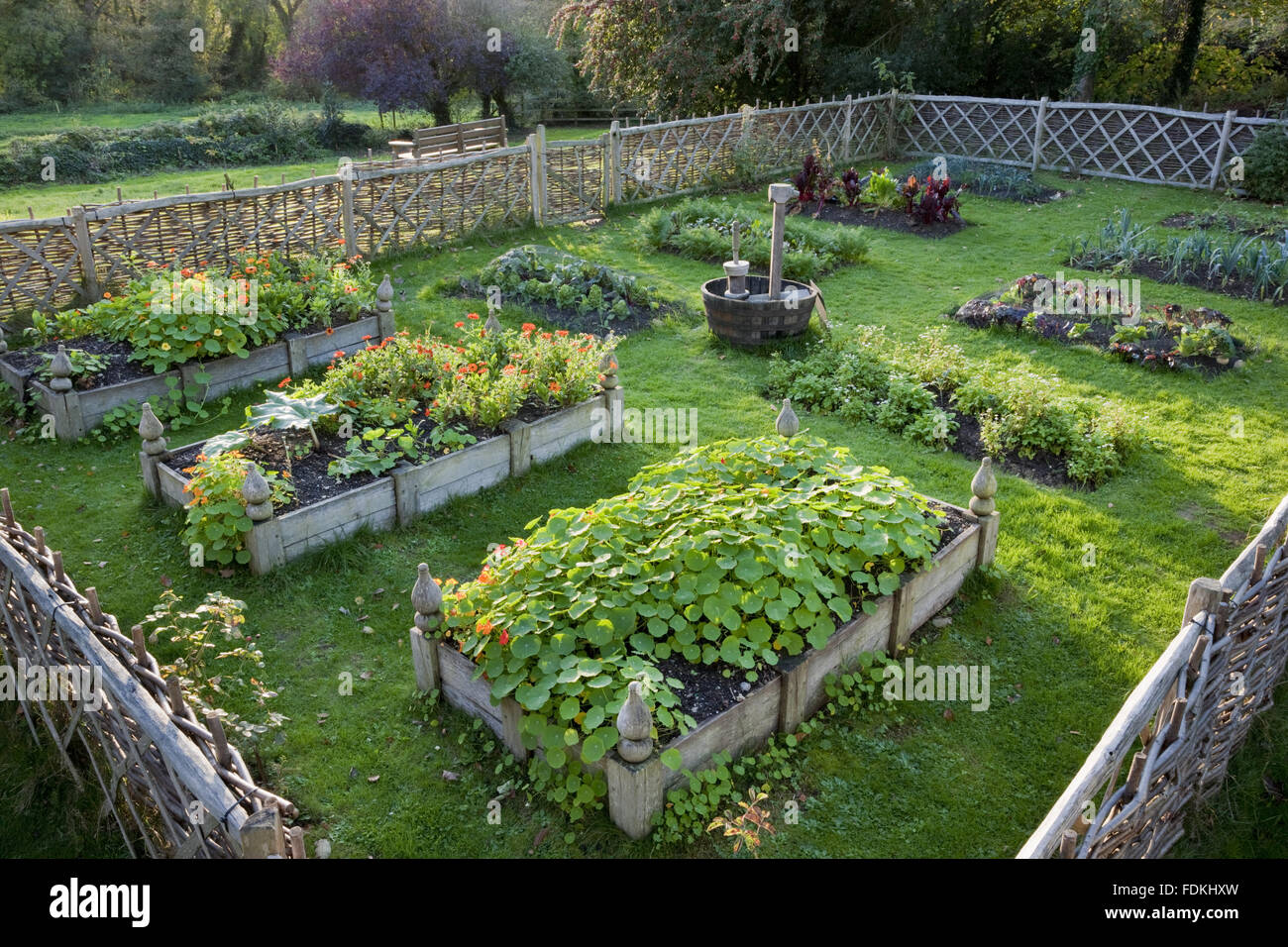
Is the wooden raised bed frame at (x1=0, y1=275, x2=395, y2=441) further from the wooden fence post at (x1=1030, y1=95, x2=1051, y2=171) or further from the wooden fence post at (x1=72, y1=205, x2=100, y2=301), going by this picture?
the wooden fence post at (x1=1030, y1=95, x2=1051, y2=171)

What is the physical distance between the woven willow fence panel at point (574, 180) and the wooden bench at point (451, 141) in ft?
9.59

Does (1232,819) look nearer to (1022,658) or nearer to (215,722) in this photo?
(1022,658)

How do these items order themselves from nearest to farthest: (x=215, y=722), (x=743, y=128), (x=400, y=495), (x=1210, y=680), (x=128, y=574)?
(x=215, y=722) < (x=1210, y=680) < (x=128, y=574) < (x=400, y=495) < (x=743, y=128)

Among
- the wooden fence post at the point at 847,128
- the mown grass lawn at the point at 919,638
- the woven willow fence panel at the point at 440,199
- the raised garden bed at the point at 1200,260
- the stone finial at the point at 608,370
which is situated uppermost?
the wooden fence post at the point at 847,128

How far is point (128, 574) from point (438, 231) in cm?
956

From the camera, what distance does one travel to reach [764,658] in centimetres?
509

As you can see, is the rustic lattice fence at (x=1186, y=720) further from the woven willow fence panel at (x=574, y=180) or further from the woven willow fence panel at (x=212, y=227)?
the woven willow fence panel at (x=574, y=180)

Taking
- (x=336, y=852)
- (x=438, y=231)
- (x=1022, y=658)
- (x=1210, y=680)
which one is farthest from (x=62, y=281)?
(x=1210, y=680)

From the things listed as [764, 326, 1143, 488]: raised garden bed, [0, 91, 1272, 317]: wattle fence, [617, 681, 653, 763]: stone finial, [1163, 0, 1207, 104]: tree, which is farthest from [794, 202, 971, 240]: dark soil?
[617, 681, 653, 763]: stone finial

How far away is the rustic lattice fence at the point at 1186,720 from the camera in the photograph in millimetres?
3766

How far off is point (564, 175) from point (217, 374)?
9105mm

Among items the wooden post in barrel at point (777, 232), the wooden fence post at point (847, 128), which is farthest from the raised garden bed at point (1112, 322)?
the wooden fence post at point (847, 128)

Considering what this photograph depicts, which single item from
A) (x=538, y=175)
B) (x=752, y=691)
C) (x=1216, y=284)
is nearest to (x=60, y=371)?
(x=752, y=691)

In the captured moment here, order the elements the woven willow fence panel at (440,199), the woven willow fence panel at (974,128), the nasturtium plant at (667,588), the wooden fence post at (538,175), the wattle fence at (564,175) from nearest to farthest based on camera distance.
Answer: the nasturtium plant at (667,588), the wattle fence at (564,175), the woven willow fence panel at (440,199), the wooden fence post at (538,175), the woven willow fence panel at (974,128)
